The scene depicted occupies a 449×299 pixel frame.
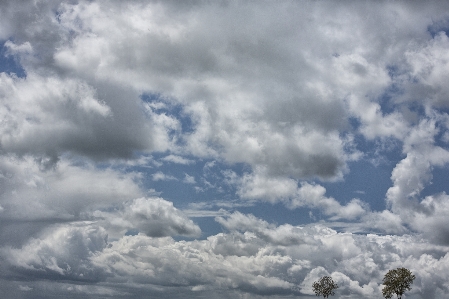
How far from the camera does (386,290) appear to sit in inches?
7151

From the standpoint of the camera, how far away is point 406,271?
181m

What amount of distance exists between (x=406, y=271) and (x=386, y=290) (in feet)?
36.1
